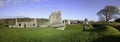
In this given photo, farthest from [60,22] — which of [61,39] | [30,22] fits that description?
[61,39]

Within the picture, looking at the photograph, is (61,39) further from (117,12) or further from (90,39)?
(117,12)

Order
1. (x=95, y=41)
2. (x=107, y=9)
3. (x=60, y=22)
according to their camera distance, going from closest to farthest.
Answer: (x=95, y=41)
(x=60, y=22)
(x=107, y=9)

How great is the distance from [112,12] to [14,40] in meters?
38.4

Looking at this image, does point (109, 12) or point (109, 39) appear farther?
point (109, 12)

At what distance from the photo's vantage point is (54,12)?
108ft

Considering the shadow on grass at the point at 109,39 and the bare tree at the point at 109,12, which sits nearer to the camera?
the shadow on grass at the point at 109,39

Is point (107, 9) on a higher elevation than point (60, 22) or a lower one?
higher

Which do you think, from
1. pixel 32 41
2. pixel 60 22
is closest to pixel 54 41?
pixel 32 41

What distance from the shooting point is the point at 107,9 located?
49438 millimetres

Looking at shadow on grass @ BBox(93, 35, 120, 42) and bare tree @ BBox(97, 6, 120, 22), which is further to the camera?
bare tree @ BBox(97, 6, 120, 22)

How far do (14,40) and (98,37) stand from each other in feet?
24.9

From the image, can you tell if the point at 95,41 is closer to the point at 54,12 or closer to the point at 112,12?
the point at 54,12

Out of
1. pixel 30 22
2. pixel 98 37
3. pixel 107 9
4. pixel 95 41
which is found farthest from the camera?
pixel 107 9

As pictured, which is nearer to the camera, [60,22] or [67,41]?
[67,41]
